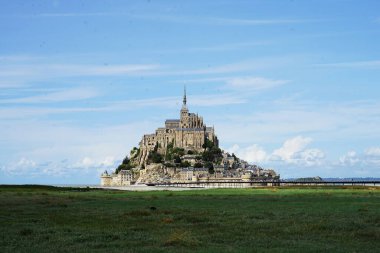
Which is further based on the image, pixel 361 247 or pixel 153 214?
pixel 153 214

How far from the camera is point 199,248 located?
23297mm

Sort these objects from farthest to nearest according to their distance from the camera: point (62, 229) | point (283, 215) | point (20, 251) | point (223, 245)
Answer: point (283, 215), point (62, 229), point (223, 245), point (20, 251)

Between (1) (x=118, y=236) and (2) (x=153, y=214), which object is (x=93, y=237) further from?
(2) (x=153, y=214)

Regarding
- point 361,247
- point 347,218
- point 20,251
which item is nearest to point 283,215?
point 347,218

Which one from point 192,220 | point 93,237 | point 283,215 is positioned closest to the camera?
point 93,237

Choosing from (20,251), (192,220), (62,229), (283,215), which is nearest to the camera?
(20,251)

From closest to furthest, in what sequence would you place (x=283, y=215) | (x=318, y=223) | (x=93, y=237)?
(x=93, y=237)
(x=318, y=223)
(x=283, y=215)

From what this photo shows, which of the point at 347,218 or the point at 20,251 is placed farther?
the point at 347,218

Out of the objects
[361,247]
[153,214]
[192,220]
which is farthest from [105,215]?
[361,247]

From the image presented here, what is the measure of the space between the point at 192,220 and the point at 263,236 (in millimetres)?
7424

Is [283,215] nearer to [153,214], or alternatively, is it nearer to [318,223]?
[318,223]

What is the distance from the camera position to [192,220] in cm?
3341

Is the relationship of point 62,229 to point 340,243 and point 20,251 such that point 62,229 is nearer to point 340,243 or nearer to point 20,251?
point 20,251

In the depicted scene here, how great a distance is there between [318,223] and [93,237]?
1162 centimetres
